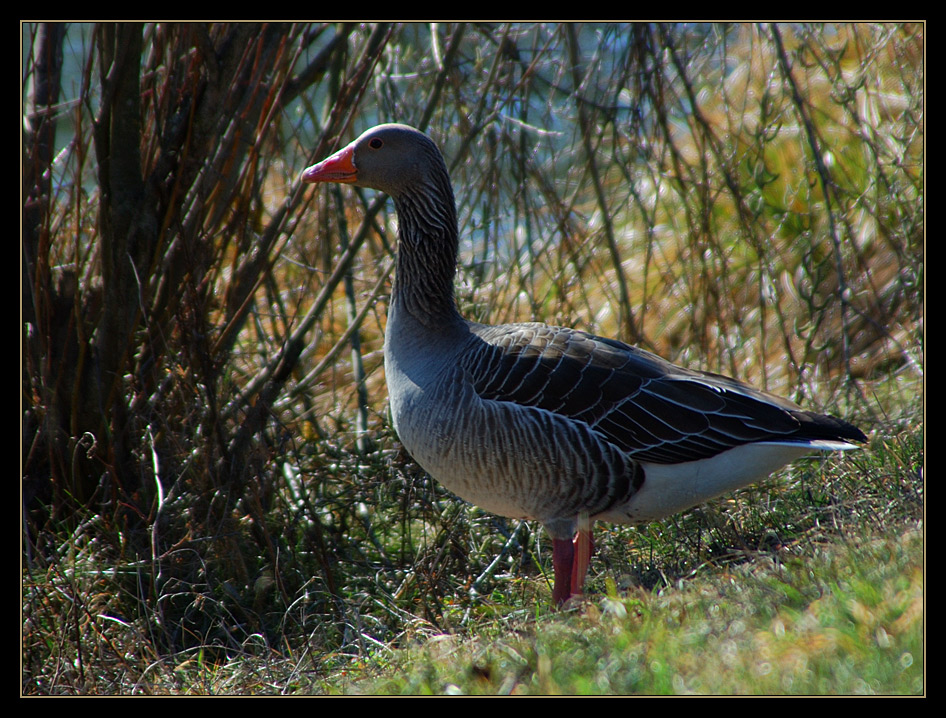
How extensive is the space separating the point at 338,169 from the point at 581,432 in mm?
1947

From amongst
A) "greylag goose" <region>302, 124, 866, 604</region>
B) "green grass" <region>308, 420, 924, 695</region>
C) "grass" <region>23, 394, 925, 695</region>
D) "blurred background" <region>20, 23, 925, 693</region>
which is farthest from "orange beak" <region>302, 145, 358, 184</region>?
"green grass" <region>308, 420, 924, 695</region>

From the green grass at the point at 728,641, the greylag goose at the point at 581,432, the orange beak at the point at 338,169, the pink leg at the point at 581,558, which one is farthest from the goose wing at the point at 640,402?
the orange beak at the point at 338,169

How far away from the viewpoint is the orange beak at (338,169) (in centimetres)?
471

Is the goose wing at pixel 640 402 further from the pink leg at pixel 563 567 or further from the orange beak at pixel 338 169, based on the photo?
the orange beak at pixel 338 169

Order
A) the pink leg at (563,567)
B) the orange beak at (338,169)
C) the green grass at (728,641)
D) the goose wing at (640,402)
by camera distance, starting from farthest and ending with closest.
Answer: the orange beak at (338,169) < the pink leg at (563,567) < the goose wing at (640,402) < the green grass at (728,641)

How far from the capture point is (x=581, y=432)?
14.0ft

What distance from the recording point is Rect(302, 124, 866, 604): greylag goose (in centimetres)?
426

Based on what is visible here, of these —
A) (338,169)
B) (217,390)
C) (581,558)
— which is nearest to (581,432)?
(581,558)

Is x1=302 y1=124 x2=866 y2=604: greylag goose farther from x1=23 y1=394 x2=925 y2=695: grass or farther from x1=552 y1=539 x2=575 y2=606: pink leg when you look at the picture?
x1=23 y1=394 x2=925 y2=695: grass

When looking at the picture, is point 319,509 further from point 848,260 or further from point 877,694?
point 848,260

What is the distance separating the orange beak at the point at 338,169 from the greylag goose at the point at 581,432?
115cm

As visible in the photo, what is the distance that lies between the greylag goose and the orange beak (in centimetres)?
115

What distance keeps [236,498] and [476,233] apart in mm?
2824

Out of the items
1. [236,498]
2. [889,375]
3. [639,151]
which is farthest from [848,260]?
[236,498]
